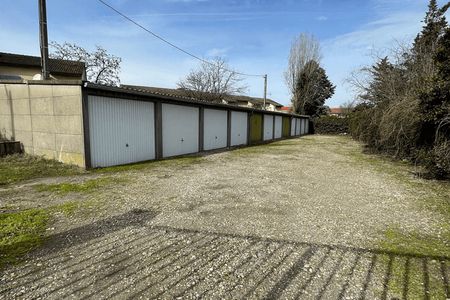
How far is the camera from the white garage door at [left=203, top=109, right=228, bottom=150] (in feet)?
43.5

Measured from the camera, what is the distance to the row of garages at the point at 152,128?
7891 mm

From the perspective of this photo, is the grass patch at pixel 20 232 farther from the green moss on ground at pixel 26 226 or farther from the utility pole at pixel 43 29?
the utility pole at pixel 43 29

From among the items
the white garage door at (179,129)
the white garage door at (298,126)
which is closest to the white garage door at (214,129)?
the white garage door at (179,129)

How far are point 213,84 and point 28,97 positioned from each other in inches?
922

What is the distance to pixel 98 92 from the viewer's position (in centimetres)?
775

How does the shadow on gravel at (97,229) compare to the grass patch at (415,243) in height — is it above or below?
above

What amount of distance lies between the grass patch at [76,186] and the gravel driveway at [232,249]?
1.59 feet

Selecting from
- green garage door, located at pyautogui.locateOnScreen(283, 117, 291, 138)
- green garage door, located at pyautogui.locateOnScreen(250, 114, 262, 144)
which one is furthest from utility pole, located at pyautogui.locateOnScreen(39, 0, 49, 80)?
green garage door, located at pyautogui.locateOnScreen(283, 117, 291, 138)

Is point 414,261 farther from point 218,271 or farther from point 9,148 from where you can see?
point 9,148

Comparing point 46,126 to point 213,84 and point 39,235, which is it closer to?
point 39,235

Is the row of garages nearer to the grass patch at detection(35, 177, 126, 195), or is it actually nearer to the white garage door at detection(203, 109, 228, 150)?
the white garage door at detection(203, 109, 228, 150)

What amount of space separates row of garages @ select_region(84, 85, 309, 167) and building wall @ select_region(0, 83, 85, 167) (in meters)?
0.43

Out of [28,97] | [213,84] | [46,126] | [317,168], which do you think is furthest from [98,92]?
[213,84]

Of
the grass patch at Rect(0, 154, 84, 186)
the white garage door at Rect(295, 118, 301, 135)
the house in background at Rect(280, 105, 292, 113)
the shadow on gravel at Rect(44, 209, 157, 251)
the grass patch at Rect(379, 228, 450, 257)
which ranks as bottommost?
the grass patch at Rect(379, 228, 450, 257)
